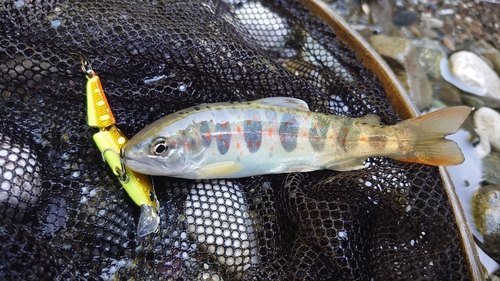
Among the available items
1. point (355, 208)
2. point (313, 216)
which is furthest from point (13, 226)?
point (355, 208)

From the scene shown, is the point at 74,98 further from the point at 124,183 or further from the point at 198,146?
the point at 198,146

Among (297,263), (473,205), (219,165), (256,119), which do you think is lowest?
(473,205)

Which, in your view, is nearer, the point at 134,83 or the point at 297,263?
the point at 297,263

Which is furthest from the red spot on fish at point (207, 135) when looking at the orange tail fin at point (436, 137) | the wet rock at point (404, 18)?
the wet rock at point (404, 18)

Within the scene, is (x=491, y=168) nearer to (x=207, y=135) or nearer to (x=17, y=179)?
(x=207, y=135)

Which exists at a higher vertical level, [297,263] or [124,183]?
[124,183]

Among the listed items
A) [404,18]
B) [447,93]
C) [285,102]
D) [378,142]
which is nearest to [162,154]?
[285,102]
